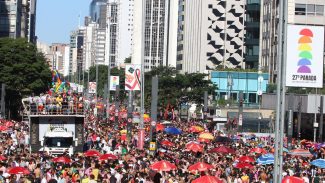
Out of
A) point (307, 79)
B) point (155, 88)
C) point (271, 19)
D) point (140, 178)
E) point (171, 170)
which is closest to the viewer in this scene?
point (307, 79)

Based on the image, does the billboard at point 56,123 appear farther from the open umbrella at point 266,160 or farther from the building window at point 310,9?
the building window at point 310,9

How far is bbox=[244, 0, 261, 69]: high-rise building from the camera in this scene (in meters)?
139

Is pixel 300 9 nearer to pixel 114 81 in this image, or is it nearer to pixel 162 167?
pixel 114 81

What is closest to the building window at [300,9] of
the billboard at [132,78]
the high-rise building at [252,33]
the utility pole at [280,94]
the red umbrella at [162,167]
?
the high-rise building at [252,33]

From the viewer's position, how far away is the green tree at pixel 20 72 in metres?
98.3

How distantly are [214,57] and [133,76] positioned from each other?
112912 mm

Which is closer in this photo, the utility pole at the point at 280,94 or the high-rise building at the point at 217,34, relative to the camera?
the utility pole at the point at 280,94

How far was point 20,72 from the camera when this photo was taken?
9931 centimetres

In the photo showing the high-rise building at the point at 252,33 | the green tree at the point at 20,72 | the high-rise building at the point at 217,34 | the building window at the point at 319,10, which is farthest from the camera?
the high-rise building at the point at 217,34

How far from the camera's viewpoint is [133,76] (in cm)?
5125

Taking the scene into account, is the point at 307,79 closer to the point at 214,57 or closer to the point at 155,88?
the point at 155,88

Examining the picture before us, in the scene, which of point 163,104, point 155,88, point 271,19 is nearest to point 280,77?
point 155,88

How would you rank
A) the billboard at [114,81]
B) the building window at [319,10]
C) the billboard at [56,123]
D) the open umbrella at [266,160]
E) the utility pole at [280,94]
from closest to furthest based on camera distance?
the utility pole at [280,94], the open umbrella at [266,160], the billboard at [56,123], the billboard at [114,81], the building window at [319,10]

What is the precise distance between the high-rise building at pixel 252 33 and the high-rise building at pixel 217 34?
15.9 metres
